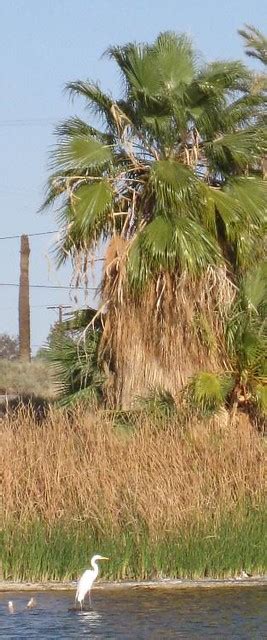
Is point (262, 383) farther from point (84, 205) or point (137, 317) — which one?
point (84, 205)

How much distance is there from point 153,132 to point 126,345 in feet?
11.0

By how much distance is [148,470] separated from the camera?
18391 mm

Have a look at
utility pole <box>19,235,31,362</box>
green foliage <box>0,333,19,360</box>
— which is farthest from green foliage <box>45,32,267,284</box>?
green foliage <box>0,333,19,360</box>

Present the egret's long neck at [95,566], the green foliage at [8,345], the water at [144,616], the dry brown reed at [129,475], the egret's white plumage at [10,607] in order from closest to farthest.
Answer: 1. the water at [144,616]
2. the egret's white plumage at [10,607]
3. the egret's long neck at [95,566]
4. the dry brown reed at [129,475]
5. the green foliage at [8,345]

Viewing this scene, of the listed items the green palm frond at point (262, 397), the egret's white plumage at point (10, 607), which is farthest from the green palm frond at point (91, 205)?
the egret's white plumage at point (10, 607)

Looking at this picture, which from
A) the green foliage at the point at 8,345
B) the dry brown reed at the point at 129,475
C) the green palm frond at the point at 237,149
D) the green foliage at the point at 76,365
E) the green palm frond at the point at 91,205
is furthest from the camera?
the green foliage at the point at 8,345

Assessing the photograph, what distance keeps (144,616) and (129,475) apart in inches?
117

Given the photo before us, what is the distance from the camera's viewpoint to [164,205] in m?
21.1

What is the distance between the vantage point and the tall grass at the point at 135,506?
58.4 ft

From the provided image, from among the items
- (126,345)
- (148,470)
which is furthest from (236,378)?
(148,470)

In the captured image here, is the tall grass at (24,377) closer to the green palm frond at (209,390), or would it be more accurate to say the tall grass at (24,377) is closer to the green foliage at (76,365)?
the green foliage at (76,365)

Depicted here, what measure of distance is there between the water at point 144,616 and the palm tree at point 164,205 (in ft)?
16.3

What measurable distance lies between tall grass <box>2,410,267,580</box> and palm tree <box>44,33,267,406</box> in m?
2.80

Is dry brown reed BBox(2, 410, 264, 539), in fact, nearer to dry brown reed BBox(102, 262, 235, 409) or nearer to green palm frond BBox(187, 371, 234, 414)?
green palm frond BBox(187, 371, 234, 414)
